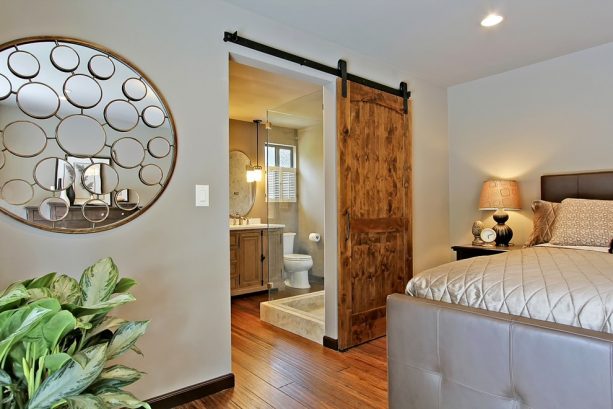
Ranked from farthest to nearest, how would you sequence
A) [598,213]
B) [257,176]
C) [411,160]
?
[257,176] → [411,160] → [598,213]

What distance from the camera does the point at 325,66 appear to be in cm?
275

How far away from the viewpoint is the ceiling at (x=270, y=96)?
3.24 meters

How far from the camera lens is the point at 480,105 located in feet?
12.3

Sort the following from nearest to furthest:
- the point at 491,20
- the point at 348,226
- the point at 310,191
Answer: the point at 491,20
the point at 348,226
the point at 310,191

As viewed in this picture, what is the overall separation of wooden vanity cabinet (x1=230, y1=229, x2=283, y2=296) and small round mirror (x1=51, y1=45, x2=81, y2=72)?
9.19 feet

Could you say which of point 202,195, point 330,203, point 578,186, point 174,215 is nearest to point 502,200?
point 578,186

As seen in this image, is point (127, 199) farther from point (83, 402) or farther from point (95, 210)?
point (83, 402)

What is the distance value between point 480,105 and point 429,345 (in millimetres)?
2970

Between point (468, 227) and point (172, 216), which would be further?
point (468, 227)

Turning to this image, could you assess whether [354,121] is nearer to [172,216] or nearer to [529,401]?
[172,216]

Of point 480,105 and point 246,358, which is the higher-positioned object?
point 480,105

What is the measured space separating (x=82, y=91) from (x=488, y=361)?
215 centimetres

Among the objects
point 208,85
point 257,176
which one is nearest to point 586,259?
point 208,85

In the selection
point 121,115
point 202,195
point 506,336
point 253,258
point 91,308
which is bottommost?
point 253,258
